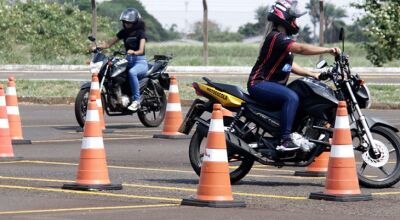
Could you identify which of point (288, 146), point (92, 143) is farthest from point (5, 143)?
point (288, 146)

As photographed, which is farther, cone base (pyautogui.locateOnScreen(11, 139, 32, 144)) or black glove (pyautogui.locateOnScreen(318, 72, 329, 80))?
cone base (pyautogui.locateOnScreen(11, 139, 32, 144))

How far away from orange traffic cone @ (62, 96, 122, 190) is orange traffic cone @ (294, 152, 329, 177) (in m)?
2.38

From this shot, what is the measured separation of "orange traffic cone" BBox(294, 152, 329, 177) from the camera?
13.1m

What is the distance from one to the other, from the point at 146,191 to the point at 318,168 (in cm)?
235

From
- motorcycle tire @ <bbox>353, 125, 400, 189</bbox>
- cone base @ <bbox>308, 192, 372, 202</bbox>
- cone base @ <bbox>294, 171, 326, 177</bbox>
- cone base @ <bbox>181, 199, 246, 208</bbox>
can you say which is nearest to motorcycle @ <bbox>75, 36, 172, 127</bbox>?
cone base @ <bbox>294, 171, 326, 177</bbox>

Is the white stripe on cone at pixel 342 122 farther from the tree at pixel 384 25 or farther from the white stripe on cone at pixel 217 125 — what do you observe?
the tree at pixel 384 25

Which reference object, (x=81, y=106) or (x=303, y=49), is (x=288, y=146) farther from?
(x=81, y=106)

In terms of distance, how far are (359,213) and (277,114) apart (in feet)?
7.83

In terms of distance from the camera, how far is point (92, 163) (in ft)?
Result: 38.2

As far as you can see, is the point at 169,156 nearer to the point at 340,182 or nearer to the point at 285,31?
the point at 285,31

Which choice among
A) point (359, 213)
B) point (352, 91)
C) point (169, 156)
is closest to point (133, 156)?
point (169, 156)

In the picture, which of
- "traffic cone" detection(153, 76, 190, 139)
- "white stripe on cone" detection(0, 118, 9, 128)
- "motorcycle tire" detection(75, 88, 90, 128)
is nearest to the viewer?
"white stripe on cone" detection(0, 118, 9, 128)

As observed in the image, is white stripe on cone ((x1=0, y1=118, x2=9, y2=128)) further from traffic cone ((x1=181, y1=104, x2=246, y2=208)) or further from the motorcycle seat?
traffic cone ((x1=181, y1=104, x2=246, y2=208))

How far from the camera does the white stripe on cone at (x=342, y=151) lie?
11031mm
